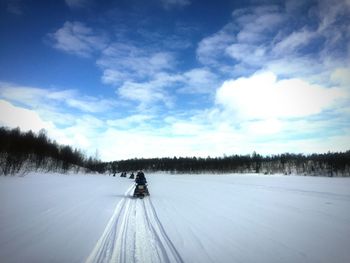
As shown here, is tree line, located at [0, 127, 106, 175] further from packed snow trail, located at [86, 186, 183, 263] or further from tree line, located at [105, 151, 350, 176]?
tree line, located at [105, 151, 350, 176]

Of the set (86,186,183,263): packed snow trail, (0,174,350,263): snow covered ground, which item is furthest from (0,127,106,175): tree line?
(86,186,183,263): packed snow trail

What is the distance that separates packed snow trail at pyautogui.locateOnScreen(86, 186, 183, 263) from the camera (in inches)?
214

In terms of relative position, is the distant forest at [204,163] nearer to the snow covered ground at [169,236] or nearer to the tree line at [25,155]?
the tree line at [25,155]

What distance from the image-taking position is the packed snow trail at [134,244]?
5434 mm

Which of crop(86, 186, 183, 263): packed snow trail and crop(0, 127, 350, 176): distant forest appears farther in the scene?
crop(0, 127, 350, 176): distant forest

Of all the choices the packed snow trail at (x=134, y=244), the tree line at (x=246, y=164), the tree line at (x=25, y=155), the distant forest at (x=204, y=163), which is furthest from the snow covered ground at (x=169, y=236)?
the tree line at (x=246, y=164)

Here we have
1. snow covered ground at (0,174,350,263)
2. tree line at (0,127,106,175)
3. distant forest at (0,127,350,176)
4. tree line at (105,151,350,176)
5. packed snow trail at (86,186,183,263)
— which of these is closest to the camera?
packed snow trail at (86,186,183,263)

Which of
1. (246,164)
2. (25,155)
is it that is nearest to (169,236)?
(25,155)

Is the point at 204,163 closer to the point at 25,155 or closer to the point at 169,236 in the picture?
the point at 25,155

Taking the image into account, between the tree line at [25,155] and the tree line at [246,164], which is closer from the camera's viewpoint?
the tree line at [25,155]

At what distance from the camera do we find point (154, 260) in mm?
5348

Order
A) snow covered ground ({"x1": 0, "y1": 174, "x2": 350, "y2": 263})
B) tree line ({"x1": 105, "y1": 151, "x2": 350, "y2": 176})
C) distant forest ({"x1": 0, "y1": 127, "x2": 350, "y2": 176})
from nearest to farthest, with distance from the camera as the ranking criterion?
snow covered ground ({"x1": 0, "y1": 174, "x2": 350, "y2": 263}), distant forest ({"x1": 0, "y1": 127, "x2": 350, "y2": 176}), tree line ({"x1": 105, "y1": 151, "x2": 350, "y2": 176})

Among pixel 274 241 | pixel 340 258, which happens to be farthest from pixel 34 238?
pixel 340 258

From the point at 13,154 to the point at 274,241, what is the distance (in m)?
37.1
